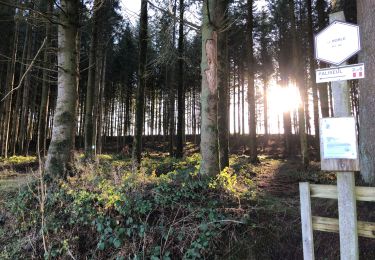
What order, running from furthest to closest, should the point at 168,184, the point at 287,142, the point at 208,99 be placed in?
the point at 287,142
the point at 208,99
the point at 168,184

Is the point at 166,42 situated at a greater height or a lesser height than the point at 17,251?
greater

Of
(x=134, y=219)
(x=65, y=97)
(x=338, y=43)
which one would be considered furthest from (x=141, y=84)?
(x=338, y=43)

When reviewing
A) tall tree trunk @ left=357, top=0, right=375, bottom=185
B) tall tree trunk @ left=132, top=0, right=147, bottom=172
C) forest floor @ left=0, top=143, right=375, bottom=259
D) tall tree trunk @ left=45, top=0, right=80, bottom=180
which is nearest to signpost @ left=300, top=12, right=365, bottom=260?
forest floor @ left=0, top=143, right=375, bottom=259

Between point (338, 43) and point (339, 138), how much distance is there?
3.31ft

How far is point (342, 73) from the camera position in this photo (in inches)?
122

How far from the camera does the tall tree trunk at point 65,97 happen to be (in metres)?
6.72

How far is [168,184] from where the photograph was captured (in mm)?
5441

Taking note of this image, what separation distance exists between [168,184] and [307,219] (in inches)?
108

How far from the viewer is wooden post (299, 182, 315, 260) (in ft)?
10.5

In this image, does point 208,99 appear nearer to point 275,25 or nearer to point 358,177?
point 358,177

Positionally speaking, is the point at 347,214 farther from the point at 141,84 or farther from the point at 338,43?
the point at 141,84

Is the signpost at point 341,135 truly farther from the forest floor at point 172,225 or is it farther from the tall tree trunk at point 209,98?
the tall tree trunk at point 209,98

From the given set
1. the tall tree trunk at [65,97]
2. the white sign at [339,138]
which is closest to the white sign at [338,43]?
the white sign at [339,138]

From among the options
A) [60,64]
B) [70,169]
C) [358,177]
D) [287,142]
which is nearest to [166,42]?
[60,64]
